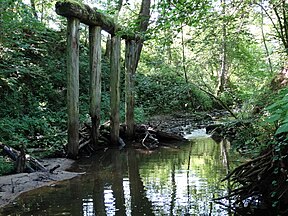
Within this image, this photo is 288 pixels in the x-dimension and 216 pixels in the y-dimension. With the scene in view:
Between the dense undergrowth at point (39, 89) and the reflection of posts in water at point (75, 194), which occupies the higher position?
the dense undergrowth at point (39, 89)

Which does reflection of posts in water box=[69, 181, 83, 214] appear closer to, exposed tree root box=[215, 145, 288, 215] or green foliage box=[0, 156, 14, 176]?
green foliage box=[0, 156, 14, 176]

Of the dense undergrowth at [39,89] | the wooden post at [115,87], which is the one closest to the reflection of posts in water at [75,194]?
the dense undergrowth at [39,89]

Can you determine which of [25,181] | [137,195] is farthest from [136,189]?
[25,181]

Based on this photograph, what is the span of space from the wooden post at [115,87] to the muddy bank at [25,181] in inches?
136

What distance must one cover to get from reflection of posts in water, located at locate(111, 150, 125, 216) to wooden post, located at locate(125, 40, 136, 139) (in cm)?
234

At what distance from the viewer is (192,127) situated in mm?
15812

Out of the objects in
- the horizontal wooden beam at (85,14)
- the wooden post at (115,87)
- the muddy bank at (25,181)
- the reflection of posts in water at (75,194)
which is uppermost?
the horizontal wooden beam at (85,14)

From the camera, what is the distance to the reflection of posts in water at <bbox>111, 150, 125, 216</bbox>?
5147 mm

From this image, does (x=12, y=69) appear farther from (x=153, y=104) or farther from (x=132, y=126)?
(x=153, y=104)

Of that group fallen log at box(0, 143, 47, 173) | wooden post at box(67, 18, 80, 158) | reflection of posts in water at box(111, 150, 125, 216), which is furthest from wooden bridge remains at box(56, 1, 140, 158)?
fallen log at box(0, 143, 47, 173)

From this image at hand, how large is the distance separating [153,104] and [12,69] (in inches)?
379

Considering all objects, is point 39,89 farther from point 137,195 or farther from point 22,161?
point 137,195

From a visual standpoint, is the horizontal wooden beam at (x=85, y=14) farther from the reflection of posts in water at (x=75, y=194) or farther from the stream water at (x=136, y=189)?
the reflection of posts in water at (x=75, y=194)

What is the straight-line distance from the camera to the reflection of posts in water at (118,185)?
5.15m
